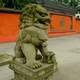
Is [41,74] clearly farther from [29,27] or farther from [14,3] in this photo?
[14,3]

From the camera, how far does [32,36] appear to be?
205 cm

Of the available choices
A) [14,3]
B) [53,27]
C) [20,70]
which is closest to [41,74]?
[20,70]

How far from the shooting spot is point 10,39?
7738mm

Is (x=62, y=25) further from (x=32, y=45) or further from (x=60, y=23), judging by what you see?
(x=32, y=45)

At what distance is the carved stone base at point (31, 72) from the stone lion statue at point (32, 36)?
0.19 feet

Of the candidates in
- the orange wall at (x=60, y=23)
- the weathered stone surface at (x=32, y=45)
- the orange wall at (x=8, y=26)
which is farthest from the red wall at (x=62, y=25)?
the weathered stone surface at (x=32, y=45)

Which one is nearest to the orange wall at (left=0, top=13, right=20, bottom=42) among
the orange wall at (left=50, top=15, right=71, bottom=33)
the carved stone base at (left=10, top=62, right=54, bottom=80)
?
the orange wall at (left=50, top=15, right=71, bottom=33)

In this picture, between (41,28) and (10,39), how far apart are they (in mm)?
5770

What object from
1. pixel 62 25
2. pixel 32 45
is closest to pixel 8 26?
pixel 62 25

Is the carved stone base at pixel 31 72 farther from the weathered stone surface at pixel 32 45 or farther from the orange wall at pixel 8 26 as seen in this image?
the orange wall at pixel 8 26

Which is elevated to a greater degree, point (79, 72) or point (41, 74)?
point (41, 74)

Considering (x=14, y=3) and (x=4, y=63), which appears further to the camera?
(x=14, y=3)

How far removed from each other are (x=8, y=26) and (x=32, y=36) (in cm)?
582

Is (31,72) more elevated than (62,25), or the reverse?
(31,72)
